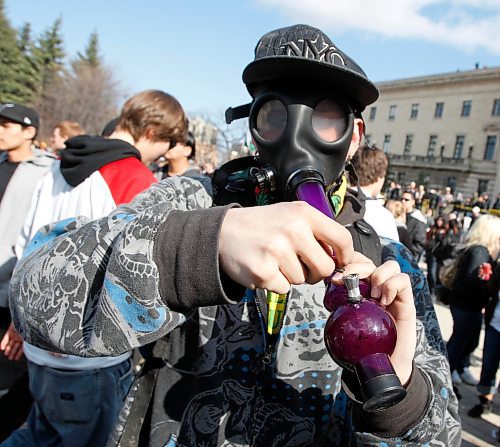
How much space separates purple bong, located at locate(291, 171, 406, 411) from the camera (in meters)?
0.79

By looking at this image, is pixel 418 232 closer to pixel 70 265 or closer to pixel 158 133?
pixel 158 133

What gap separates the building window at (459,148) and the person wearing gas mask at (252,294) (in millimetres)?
50506

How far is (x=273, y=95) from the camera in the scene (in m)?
1.32

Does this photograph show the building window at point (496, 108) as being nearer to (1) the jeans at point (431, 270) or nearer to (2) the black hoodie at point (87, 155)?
Answer: (1) the jeans at point (431, 270)

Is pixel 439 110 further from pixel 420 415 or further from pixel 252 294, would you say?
pixel 420 415

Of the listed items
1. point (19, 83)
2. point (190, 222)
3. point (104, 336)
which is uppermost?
point (19, 83)

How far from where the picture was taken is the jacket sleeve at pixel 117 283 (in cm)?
88

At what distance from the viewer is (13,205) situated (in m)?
3.36

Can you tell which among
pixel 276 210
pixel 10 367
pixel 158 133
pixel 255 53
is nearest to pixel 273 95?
pixel 255 53

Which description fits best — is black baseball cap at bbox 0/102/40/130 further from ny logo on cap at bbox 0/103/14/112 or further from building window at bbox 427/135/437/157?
building window at bbox 427/135/437/157

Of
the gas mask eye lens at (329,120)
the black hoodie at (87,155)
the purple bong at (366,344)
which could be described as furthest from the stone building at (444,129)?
the purple bong at (366,344)

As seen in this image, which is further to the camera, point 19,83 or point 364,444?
point 19,83

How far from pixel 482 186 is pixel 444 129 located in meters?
8.01

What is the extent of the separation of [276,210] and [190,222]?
189 mm
